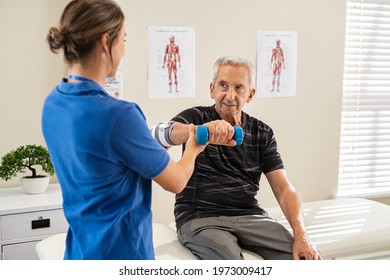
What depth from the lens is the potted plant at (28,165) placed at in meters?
2.45

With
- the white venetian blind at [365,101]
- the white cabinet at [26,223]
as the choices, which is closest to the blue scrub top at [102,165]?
the white cabinet at [26,223]

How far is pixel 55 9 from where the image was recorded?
8.70ft

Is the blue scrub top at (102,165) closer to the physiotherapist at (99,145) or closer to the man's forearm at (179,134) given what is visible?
the physiotherapist at (99,145)

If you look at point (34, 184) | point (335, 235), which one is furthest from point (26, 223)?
point (335, 235)

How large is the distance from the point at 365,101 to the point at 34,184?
2.31 metres

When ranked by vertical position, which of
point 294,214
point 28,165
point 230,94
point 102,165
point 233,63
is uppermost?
point 233,63

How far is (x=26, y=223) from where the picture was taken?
92.3 inches

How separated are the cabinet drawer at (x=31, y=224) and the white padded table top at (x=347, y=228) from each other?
1123 millimetres

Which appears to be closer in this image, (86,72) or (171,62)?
(86,72)

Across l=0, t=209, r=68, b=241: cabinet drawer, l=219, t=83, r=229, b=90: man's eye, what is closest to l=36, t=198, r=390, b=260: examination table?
l=0, t=209, r=68, b=241: cabinet drawer

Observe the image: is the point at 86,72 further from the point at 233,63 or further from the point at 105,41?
the point at 233,63
